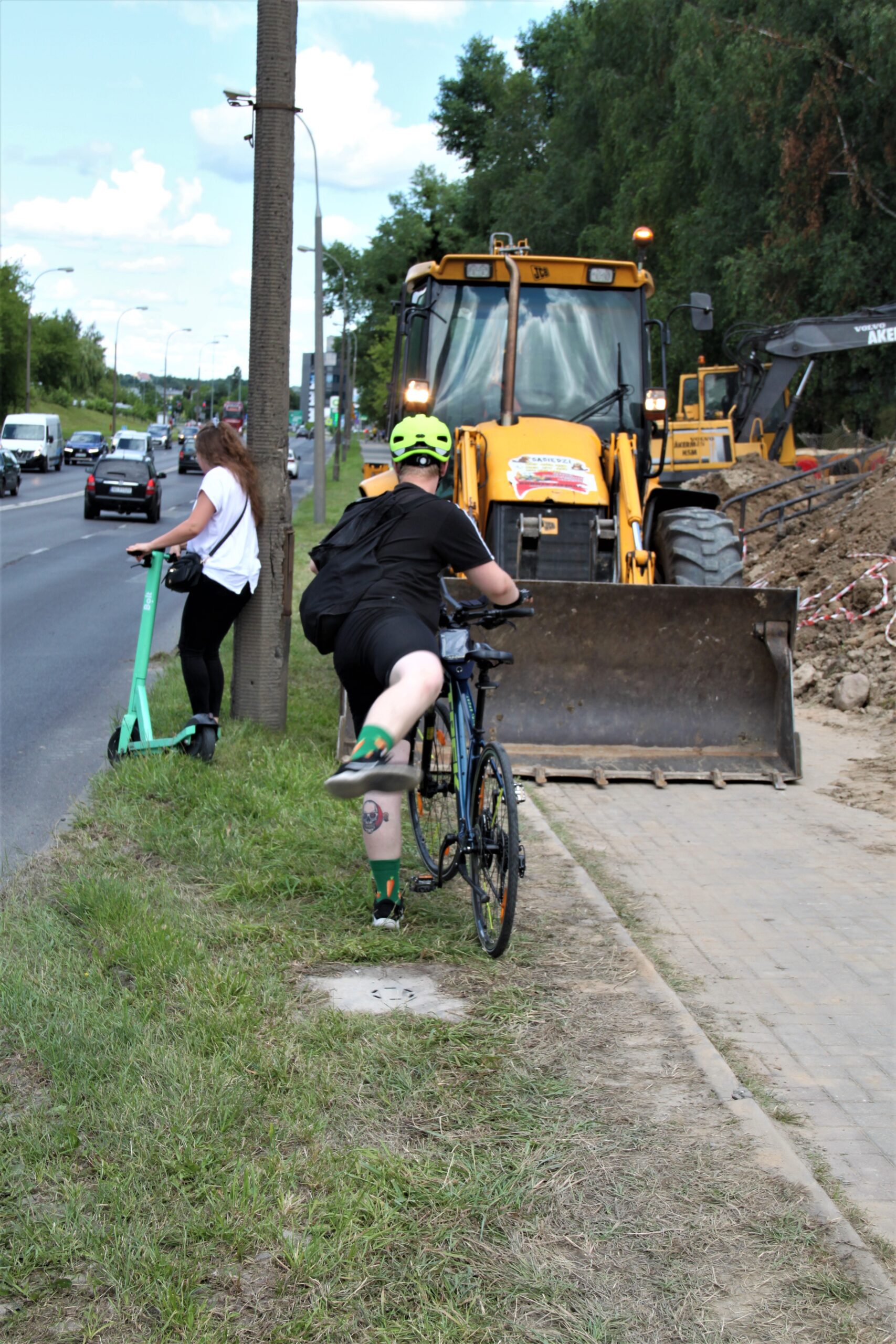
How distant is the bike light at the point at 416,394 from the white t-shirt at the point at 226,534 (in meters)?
1.97

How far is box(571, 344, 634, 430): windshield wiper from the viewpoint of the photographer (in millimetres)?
9547

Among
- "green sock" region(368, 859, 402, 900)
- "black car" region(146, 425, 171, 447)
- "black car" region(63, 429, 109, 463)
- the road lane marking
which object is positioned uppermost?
"black car" region(146, 425, 171, 447)

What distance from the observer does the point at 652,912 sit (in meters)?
5.71

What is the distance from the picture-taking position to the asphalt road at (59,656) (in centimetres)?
748

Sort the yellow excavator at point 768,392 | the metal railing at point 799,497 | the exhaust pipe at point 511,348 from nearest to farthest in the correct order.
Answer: the exhaust pipe at point 511,348 → the metal railing at point 799,497 → the yellow excavator at point 768,392

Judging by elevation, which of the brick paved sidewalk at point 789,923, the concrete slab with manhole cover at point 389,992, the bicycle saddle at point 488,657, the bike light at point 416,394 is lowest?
the brick paved sidewalk at point 789,923

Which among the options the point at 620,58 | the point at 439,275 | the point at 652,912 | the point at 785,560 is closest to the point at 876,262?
the point at 620,58

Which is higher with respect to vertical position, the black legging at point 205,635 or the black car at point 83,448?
the black car at point 83,448

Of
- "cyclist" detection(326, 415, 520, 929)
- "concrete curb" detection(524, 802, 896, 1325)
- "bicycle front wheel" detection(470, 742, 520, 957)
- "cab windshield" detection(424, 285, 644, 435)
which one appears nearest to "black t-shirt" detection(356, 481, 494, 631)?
"cyclist" detection(326, 415, 520, 929)

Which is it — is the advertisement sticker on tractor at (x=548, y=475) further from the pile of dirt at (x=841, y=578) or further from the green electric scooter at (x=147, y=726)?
the pile of dirt at (x=841, y=578)

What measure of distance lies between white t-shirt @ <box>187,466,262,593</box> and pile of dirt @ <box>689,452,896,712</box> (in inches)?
210

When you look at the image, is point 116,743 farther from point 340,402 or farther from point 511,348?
point 340,402

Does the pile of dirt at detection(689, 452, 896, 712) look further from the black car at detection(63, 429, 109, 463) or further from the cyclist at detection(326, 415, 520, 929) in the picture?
the black car at detection(63, 429, 109, 463)

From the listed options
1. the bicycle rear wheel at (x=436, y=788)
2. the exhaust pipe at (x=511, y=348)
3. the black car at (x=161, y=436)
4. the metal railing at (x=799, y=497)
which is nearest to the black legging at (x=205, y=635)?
the bicycle rear wheel at (x=436, y=788)
